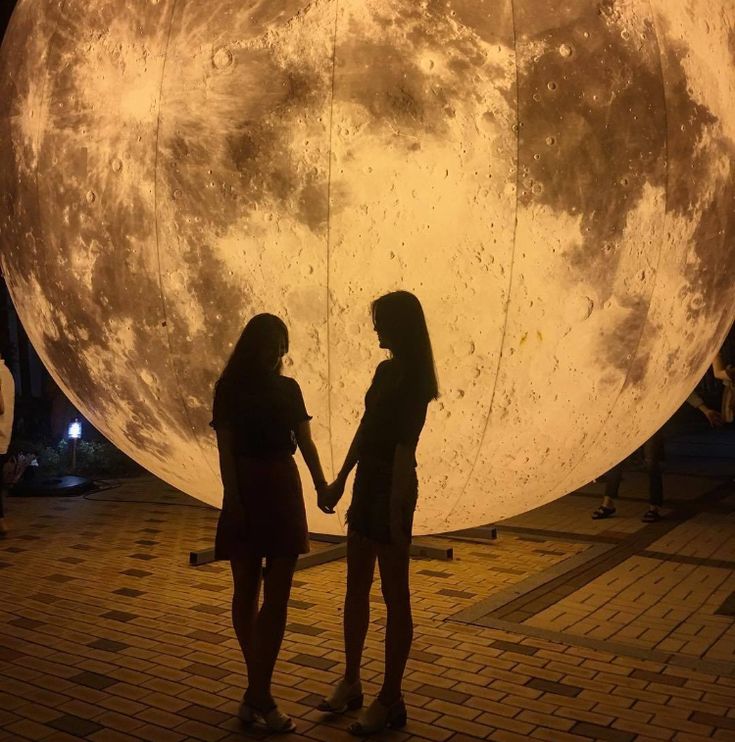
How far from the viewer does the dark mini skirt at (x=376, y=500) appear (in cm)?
301

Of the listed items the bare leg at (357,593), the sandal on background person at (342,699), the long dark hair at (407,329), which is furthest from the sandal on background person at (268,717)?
the long dark hair at (407,329)

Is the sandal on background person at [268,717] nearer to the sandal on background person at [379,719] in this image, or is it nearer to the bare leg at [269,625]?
the bare leg at [269,625]

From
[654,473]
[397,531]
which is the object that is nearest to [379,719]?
[397,531]

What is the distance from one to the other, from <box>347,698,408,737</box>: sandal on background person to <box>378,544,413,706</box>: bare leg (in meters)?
0.02

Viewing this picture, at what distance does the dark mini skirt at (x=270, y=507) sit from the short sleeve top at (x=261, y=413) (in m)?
0.05

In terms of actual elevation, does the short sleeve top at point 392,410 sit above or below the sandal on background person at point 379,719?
A: above

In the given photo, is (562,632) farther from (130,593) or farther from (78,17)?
(78,17)

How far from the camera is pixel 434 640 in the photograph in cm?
444

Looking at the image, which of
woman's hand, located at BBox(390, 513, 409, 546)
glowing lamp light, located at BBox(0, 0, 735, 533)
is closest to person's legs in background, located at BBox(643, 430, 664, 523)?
glowing lamp light, located at BBox(0, 0, 735, 533)

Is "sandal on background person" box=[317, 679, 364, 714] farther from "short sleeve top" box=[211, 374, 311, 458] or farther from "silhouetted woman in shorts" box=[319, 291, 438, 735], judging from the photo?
"short sleeve top" box=[211, 374, 311, 458]

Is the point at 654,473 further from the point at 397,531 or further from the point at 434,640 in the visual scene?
the point at 397,531

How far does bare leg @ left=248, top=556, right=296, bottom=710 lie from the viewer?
324 cm

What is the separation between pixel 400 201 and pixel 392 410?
0.66 metres

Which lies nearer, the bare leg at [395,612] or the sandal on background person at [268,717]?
the bare leg at [395,612]
